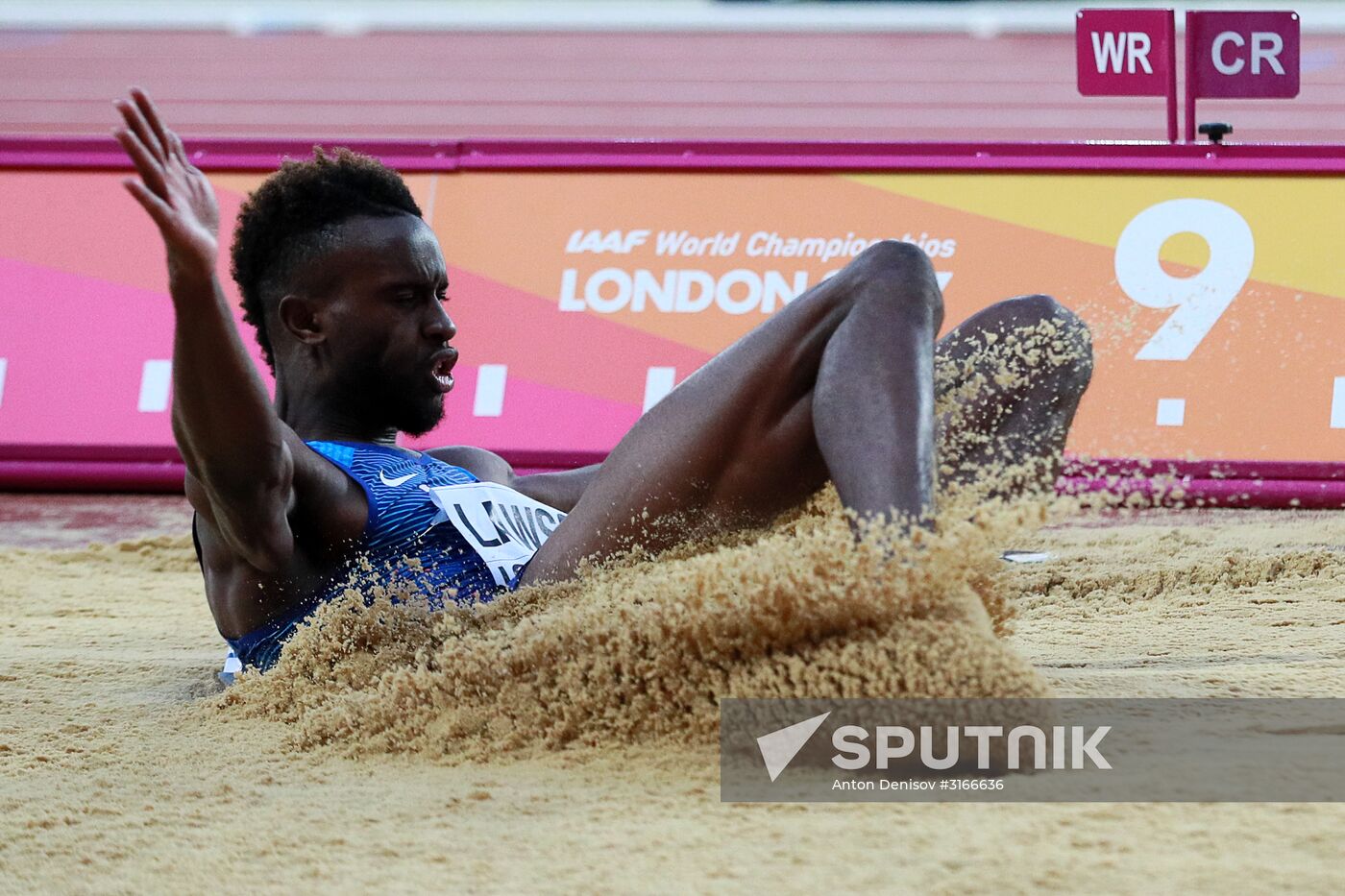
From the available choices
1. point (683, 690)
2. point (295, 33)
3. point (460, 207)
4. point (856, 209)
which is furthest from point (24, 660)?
point (295, 33)

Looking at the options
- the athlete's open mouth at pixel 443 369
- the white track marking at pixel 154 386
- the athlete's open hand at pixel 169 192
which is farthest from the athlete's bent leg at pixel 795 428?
the white track marking at pixel 154 386

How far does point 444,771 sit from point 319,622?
422 millimetres

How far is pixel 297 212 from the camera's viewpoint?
215 cm

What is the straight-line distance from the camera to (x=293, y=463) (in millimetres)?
1807

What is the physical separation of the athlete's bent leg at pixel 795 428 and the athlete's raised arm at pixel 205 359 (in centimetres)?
42

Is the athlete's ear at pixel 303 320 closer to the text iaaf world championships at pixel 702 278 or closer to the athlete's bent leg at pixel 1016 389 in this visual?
the athlete's bent leg at pixel 1016 389

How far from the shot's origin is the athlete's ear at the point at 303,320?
6.91ft

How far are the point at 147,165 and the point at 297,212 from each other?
62cm

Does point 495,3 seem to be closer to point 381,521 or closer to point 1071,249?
point 1071,249

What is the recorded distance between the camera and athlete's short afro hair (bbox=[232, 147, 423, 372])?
213 cm

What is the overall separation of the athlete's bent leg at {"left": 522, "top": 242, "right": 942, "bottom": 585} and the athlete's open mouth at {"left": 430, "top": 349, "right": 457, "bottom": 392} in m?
0.32

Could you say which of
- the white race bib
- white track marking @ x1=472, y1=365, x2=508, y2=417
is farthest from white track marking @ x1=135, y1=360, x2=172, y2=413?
the white race bib

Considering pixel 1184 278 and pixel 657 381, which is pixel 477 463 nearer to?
pixel 657 381

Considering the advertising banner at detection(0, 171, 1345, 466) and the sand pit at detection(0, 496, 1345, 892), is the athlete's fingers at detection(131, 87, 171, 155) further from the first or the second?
the advertising banner at detection(0, 171, 1345, 466)
